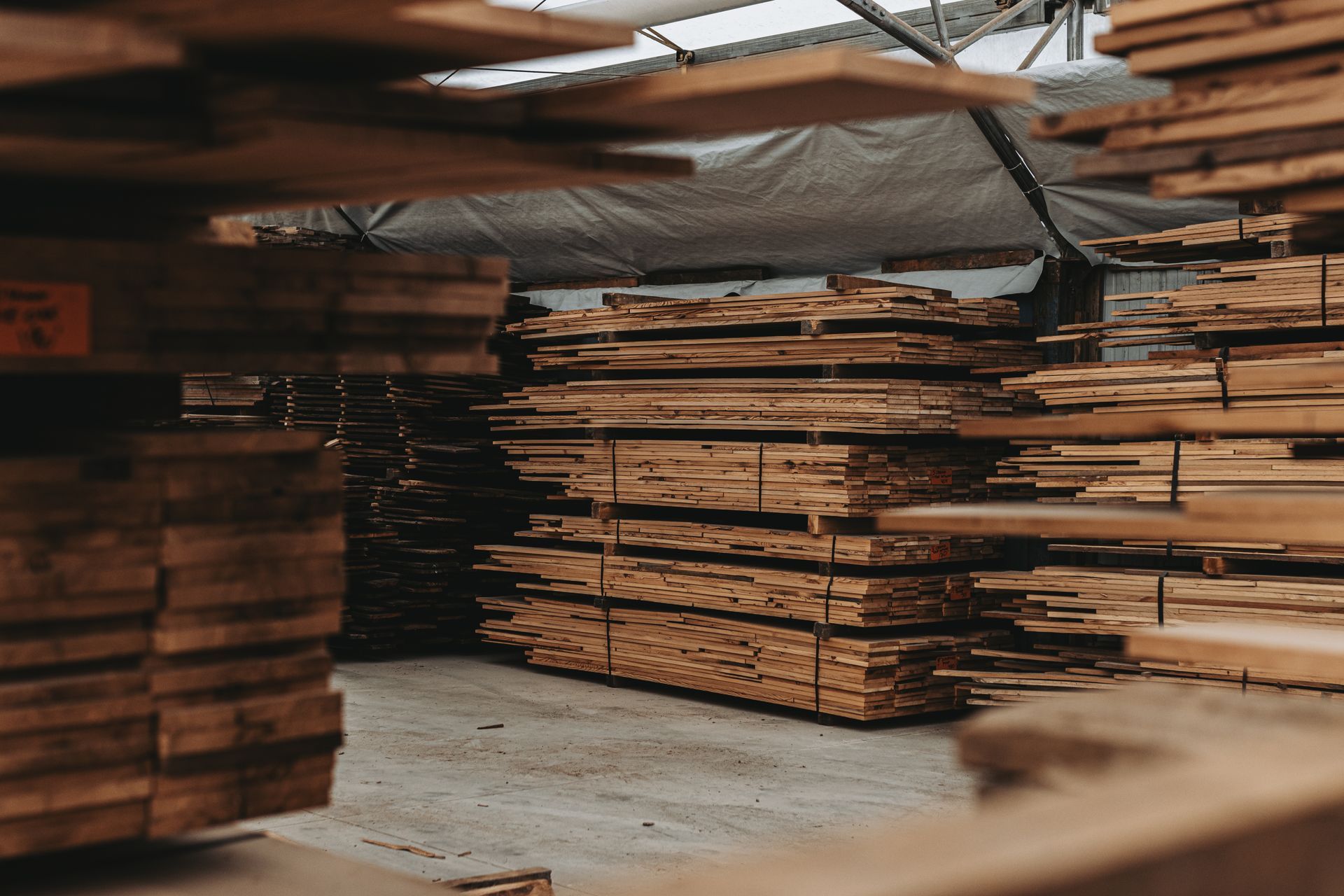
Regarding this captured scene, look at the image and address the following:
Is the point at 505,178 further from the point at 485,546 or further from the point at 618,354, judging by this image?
the point at 485,546

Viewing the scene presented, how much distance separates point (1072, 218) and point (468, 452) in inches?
216

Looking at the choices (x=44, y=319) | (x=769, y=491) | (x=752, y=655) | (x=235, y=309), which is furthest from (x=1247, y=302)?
(x=44, y=319)

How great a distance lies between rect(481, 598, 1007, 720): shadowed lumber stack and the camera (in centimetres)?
963

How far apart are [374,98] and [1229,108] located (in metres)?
1.65

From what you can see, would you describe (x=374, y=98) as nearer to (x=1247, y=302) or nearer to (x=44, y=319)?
(x=44, y=319)

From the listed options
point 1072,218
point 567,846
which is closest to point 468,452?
point 1072,218

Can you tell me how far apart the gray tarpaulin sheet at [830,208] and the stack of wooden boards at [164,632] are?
692 cm

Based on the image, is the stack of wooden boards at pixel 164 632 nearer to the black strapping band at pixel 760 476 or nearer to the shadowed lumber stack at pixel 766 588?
the shadowed lumber stack at pixel 766 588

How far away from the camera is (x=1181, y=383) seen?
8.40 metres

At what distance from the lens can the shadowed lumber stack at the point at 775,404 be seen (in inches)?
380

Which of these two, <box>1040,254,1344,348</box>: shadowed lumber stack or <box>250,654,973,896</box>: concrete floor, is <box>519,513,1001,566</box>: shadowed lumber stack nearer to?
<box>250,654,973,896</box>: concrete floor

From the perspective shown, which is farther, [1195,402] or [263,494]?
[1195,402]

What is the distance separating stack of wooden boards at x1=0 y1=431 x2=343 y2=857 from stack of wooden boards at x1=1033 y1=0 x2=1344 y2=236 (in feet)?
5.38

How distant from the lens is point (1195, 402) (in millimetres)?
8422
